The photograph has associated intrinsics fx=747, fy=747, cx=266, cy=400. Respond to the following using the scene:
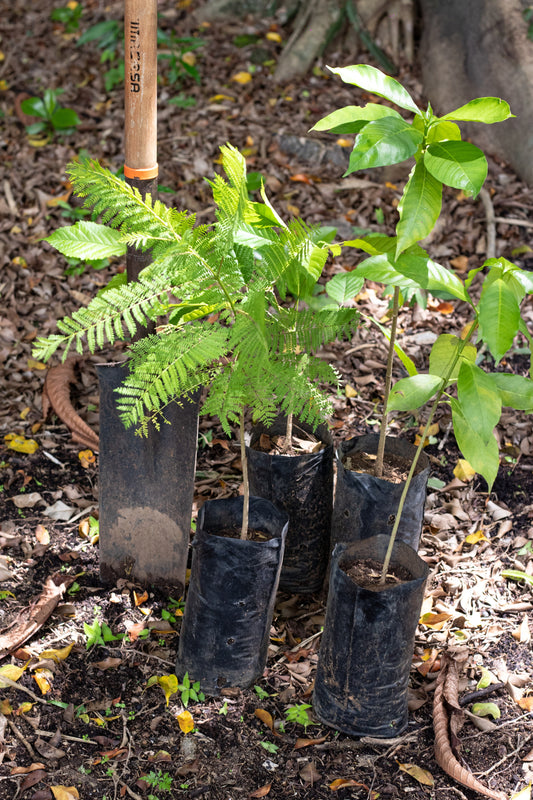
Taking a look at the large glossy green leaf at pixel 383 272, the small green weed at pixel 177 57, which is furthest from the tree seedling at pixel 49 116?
the large glossy green leaf at pixel 383 272

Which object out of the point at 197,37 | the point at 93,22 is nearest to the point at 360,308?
the point at 197,37

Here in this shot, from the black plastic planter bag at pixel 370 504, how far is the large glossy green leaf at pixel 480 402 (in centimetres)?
56

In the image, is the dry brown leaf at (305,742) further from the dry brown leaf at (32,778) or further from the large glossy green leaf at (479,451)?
the large glossy green leaf at (479,451)

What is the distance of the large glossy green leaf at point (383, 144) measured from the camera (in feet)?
4.80

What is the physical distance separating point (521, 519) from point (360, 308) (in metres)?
1.27

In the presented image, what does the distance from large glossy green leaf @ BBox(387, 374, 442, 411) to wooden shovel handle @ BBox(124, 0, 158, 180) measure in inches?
36.2

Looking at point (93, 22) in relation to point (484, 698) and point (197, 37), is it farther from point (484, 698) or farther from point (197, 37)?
point (484, 698)

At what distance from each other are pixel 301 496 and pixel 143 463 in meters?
0.50

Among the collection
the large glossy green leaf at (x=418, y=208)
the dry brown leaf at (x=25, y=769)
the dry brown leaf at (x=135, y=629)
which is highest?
the large glossy green leaf at (x=418, y=208)

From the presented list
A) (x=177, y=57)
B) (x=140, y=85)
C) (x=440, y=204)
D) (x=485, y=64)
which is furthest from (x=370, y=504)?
(x=177, y=57)

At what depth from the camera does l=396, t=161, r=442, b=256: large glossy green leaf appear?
4.90ft

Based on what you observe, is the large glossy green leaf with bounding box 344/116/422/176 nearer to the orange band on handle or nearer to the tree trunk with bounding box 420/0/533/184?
the orange band on handle

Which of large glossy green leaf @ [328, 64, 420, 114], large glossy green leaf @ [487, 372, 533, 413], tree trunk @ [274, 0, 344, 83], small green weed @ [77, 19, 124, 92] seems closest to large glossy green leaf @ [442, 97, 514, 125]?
large glossy green leaf @ [328, 64, 420, 114]

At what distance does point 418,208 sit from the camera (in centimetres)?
151
